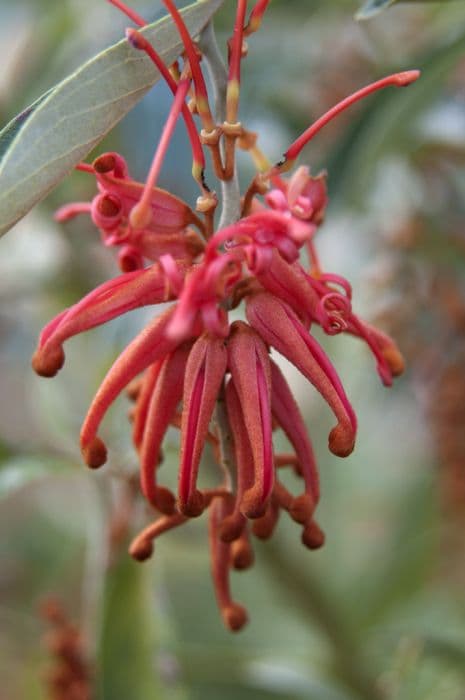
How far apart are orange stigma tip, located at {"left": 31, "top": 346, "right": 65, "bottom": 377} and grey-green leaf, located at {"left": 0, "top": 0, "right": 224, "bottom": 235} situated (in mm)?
92

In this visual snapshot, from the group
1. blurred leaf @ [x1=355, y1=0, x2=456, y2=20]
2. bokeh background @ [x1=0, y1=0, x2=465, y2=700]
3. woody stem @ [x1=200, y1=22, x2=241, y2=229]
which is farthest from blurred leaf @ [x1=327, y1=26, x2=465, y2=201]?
woody stem @ [x1=200, y1=22, x2=241, y2=229]

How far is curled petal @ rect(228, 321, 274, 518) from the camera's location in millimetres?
543

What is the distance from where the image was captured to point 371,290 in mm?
1270

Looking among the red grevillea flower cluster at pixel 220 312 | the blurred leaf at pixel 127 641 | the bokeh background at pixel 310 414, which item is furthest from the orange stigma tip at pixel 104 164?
the blurred leaf at pixel 127 641

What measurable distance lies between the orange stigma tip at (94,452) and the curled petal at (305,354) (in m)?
0.12

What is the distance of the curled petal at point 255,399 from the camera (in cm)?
54

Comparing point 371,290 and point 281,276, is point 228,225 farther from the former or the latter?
point 371,290

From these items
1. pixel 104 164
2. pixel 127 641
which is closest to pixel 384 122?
pixel 104 164

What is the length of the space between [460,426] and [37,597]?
Answer: 0.81 m

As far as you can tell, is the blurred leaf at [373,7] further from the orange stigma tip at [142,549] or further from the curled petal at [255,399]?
the orange stigma tip at [142,549]

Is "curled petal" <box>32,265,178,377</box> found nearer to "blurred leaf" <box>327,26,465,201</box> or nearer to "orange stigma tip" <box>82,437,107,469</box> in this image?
"orange stigma tip" <box>82,437,107,469</box>

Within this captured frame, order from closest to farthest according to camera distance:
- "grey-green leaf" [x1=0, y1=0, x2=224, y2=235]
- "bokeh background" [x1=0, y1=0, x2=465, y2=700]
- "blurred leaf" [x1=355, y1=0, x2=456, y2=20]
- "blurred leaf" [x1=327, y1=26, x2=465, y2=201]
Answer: "grey-green leaf" [x1=0, y1=0, x2=224, y2=235] < "blurred leaf" [x1=355, y1=0, x2=456, y2=20] < "blurred leaf" [x1=327, y1=26, x2=465, y2=201] < "bokeh background" [x1=0, y1=0, x2=465, y2=700]

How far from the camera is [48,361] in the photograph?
1.87 ft

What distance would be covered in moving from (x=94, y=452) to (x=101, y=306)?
3.6 inches
